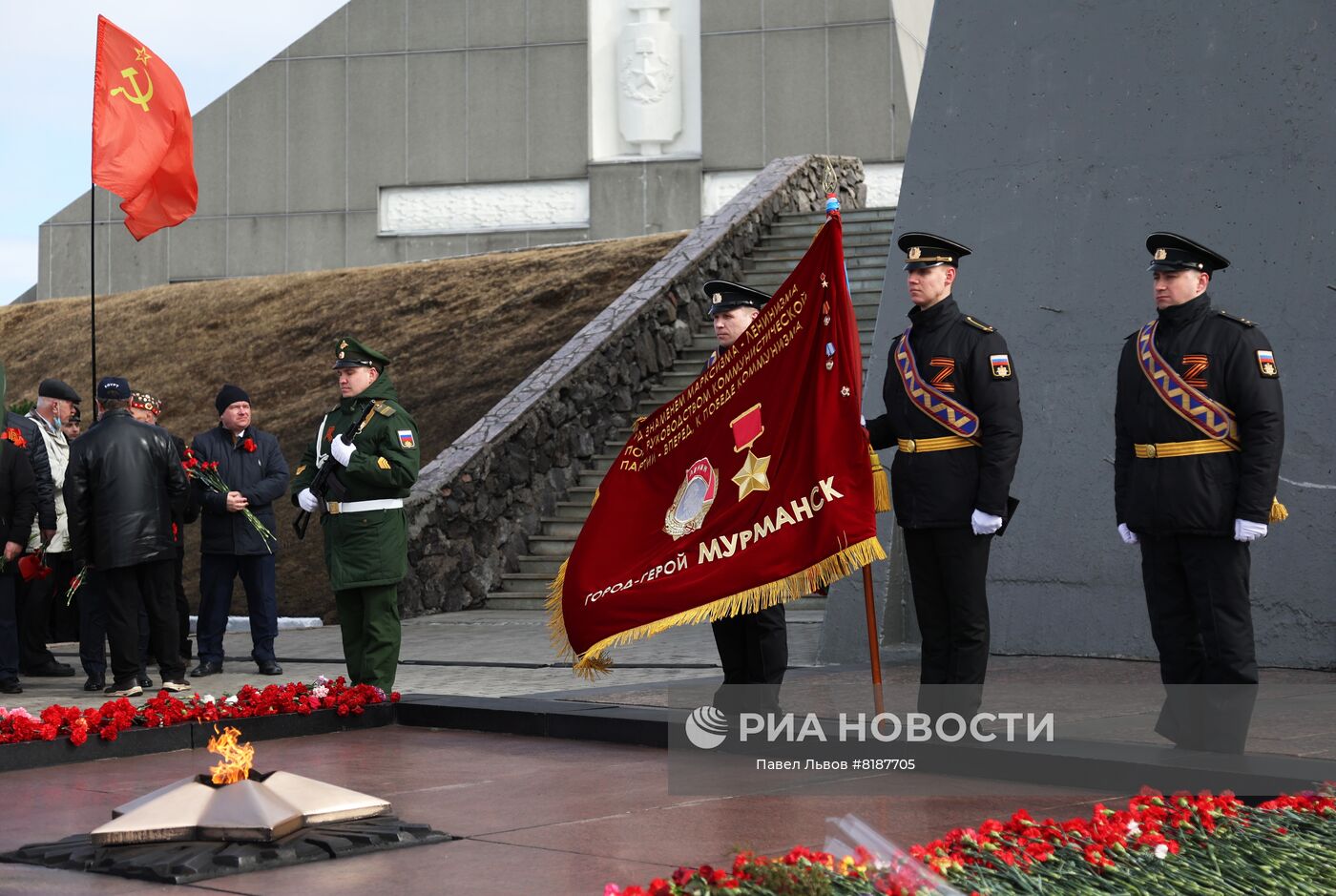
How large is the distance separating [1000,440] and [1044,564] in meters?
3.43

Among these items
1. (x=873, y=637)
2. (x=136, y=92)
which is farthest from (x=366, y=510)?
(x=136, y=92)

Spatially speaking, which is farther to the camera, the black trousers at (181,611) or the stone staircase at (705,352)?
the stone staircase at (705,352)

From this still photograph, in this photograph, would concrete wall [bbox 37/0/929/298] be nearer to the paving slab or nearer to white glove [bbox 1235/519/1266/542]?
the paving slab

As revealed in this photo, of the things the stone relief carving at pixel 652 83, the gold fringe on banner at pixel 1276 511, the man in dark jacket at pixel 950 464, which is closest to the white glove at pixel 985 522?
the man in dark jacket at pixel 950 464

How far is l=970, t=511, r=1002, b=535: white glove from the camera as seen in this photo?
6.39m

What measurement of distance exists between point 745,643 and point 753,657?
8 cm

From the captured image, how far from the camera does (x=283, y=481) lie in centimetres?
1070

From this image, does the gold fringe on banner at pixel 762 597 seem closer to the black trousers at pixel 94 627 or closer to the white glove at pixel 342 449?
the white glove at pixel 342 449

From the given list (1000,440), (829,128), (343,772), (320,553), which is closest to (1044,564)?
(1000,440)

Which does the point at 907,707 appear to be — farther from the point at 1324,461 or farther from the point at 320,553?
the point at 320,553

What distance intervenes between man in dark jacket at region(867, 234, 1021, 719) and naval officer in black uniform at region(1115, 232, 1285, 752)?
0.51m

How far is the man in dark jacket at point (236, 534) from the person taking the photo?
1043 cm

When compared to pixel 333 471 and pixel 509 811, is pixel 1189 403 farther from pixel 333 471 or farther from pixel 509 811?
pixel 333 471

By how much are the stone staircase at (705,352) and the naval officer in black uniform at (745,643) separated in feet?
19.4
